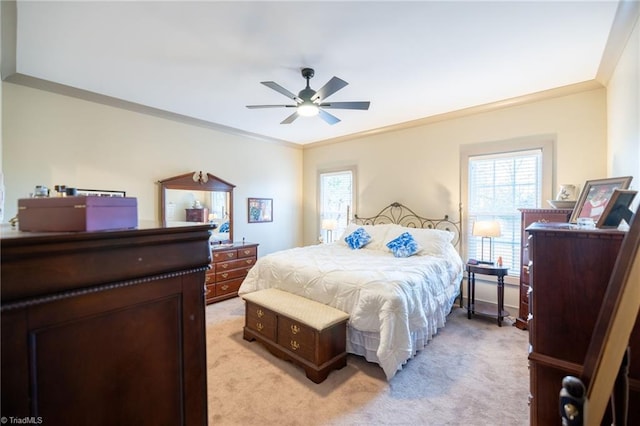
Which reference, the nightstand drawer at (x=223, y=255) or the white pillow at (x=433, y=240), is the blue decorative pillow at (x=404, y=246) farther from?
the nightstand drawer at (x=223, y=255)

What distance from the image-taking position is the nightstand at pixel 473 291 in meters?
3.49

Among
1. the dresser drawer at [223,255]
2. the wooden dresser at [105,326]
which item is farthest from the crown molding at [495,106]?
the wooden dresser at [105,326]

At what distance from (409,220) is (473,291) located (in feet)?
4.82

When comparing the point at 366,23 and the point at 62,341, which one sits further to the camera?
the point at 366,23

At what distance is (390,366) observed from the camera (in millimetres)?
2338

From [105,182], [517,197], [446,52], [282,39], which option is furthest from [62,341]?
[517,197]

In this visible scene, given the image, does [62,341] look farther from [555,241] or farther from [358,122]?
[358,122]

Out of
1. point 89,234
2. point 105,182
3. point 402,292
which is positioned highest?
point 105,182

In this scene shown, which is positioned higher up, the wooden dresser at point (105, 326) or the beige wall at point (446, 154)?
the beige wall at point (446, 154)

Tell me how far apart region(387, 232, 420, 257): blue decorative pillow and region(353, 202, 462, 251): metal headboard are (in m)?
0.76

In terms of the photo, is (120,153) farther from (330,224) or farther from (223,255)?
(330,224)

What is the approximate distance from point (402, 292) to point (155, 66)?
3253 millimetres

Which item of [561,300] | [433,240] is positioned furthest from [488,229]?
[561,300]

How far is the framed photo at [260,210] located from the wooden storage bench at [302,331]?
8.38 ft
